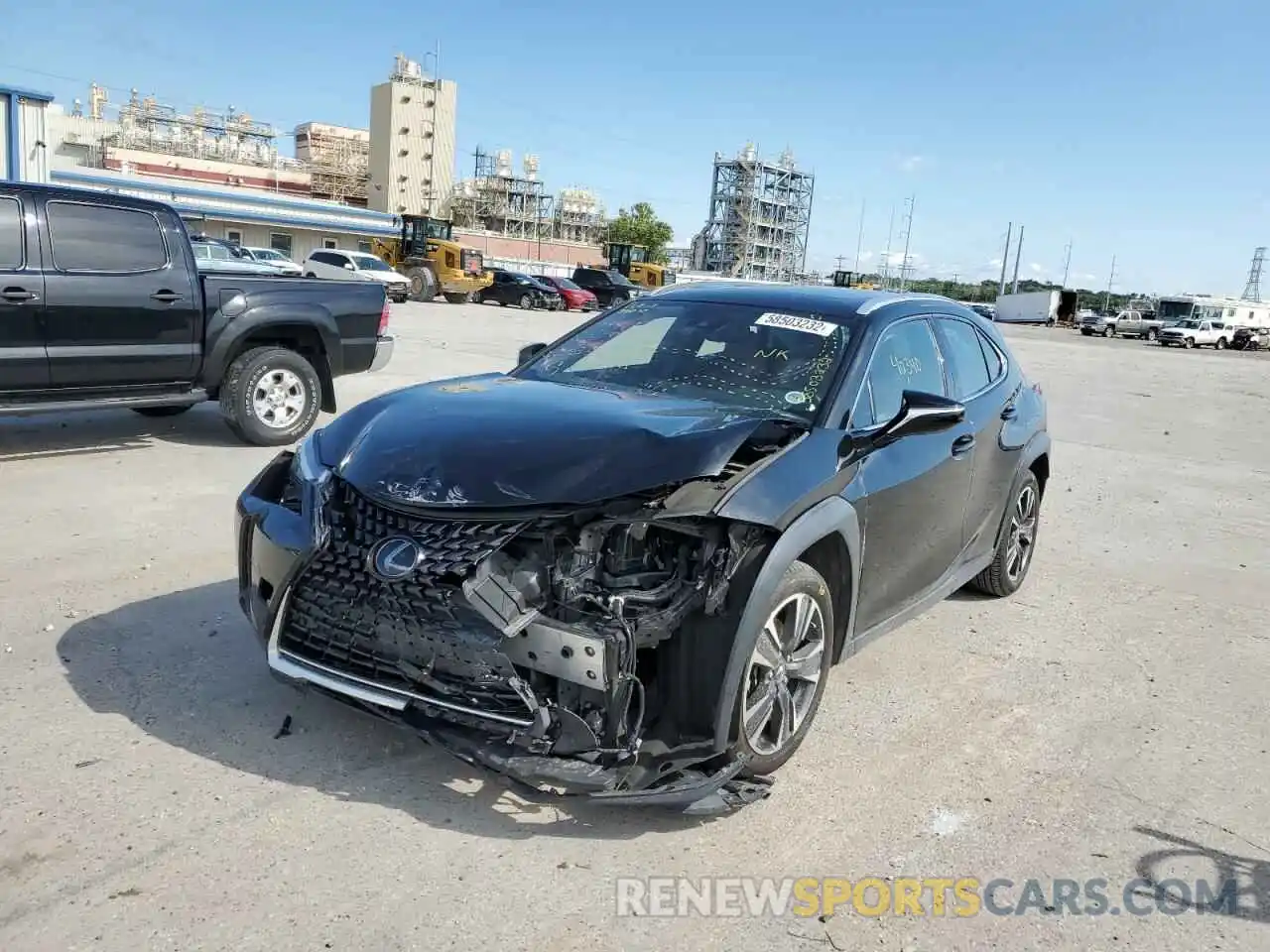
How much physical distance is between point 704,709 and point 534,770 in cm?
55

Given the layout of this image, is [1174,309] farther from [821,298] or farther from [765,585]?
[765,585]

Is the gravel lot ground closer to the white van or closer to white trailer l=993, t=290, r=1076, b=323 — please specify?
→ the white van

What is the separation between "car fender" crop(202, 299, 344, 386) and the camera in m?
7.96

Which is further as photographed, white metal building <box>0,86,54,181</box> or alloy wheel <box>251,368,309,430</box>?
white metal building <box>0,86,54,181</box>

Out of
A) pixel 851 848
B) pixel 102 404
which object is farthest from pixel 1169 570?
pixel 102 404

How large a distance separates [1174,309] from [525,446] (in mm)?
70657

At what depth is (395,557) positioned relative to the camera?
10.3 feet

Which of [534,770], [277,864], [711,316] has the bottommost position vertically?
[277,864]

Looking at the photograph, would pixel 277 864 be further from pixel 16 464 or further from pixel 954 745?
pixel 16 464

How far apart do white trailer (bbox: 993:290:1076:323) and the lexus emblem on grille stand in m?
76.6

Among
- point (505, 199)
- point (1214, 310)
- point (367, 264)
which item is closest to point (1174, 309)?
point (1214, 310)

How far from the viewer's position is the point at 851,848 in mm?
3207

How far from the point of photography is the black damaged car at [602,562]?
3.03 metres

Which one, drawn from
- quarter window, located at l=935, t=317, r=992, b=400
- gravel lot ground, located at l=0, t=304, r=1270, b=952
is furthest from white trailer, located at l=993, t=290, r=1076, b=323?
gravel lot ground, located at l=0, t=304, r=1270, b=952
